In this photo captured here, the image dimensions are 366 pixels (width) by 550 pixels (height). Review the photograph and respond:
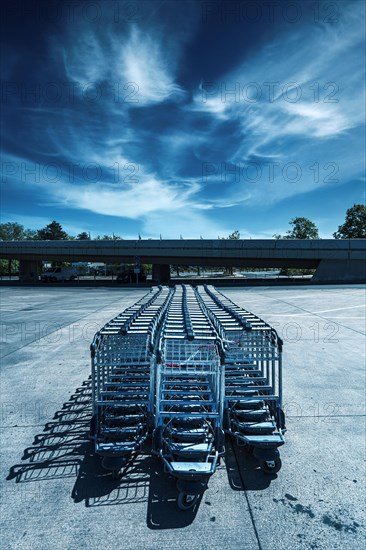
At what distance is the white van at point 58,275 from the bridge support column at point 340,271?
3222 cm

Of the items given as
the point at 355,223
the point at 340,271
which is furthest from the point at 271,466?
the point at 355,223

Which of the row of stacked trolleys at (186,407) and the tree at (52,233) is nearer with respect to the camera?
the row of stacked trolleys at (186,407)

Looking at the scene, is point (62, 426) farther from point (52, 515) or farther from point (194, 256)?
point (194, 256)

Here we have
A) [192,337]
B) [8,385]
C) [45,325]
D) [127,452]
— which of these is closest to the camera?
[127,452]

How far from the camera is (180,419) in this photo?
3.73 metres

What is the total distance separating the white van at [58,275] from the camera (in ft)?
143

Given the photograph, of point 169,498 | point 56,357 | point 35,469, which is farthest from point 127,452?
point 56,357

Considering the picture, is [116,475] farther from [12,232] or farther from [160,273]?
[12,232]

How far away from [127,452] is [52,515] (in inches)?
31.5

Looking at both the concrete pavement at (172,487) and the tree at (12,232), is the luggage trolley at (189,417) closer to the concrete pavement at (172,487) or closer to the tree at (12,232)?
the concrete pavement at (172,487)

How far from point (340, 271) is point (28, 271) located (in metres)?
38.3

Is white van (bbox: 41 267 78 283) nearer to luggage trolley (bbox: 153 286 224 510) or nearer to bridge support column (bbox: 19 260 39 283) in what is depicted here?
bridge support column (bbox: 19 260 39 283)

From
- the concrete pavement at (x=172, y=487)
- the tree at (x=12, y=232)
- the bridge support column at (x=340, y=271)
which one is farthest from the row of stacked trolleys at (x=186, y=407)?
the tree at (x=12, y=232)

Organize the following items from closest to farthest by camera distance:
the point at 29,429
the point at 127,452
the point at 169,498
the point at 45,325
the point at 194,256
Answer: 1. the point at 169,498
2. the point at 127,452
3. the point at 29,429
4. the point at 45,325
5. the point at 194,256
